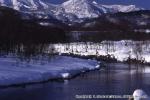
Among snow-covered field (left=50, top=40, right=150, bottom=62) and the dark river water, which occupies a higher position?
snow-covered field (left=50, top=40, right=150, bottom=62)

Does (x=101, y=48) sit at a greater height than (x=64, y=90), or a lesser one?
greater

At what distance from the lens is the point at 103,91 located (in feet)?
58.0

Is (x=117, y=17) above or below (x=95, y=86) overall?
above

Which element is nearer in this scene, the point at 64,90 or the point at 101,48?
the point at 64,90

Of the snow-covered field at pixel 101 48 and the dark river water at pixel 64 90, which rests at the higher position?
the snow-covered field at pixel 101 48

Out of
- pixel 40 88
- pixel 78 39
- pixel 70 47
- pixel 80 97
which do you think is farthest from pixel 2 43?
pixel 78 39

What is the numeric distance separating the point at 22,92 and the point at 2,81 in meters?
2.06

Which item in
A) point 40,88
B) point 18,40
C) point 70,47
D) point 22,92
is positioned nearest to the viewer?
point 22,92

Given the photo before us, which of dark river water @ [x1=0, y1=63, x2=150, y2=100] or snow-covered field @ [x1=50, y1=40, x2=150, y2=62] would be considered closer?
dark river water @ [x1=0, y1=63, x2=150, y2=100]

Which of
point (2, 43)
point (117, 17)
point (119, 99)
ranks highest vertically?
point (117, 17)

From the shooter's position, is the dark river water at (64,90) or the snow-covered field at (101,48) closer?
the dark river water at (64,90)

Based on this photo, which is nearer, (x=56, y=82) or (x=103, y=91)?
(x=103, y=91)

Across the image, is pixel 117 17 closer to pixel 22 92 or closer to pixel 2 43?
pixel 2 43

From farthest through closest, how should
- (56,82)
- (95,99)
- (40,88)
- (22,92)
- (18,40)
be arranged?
(18,40), (56,82), (40,88), (22,92), (95,99)
